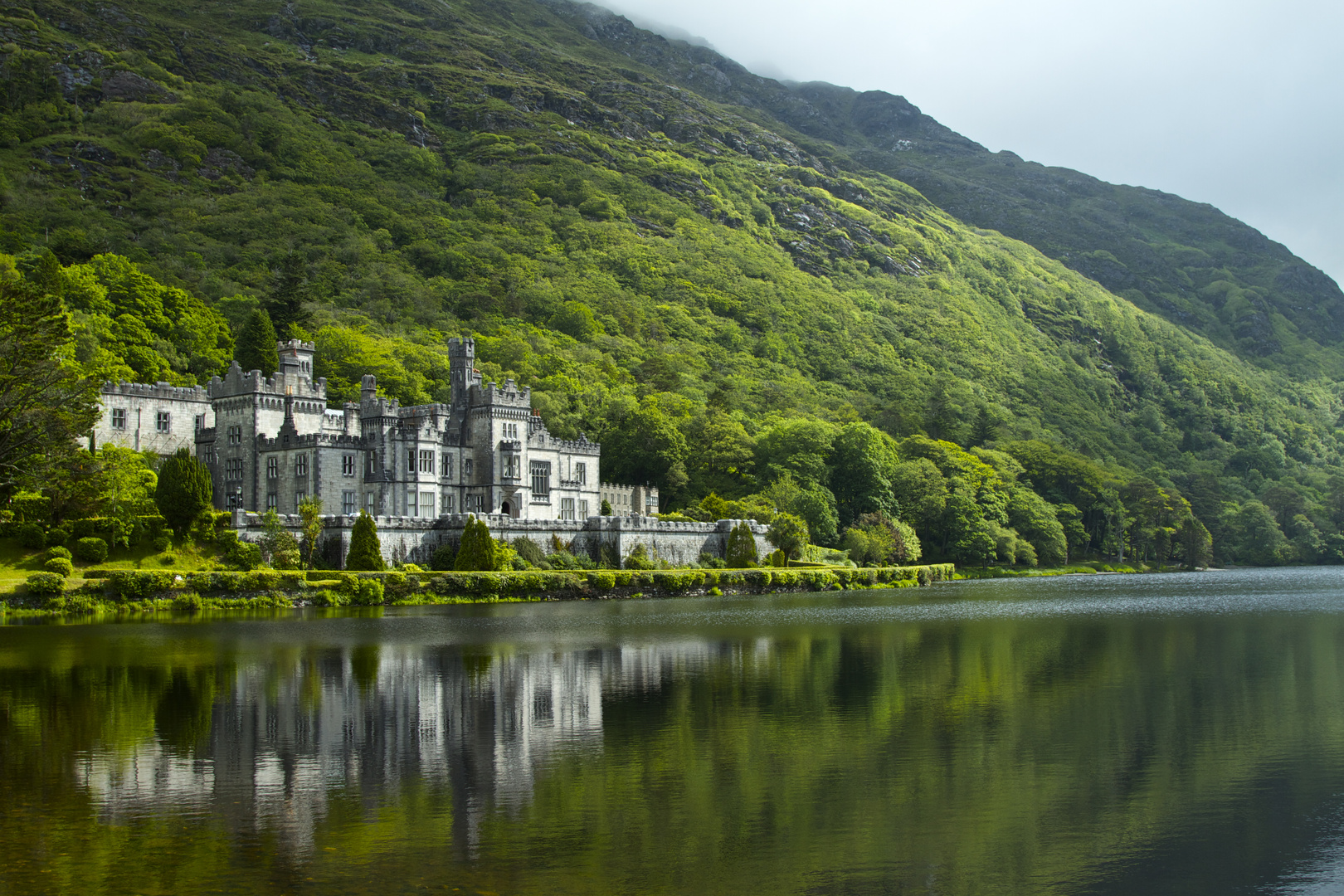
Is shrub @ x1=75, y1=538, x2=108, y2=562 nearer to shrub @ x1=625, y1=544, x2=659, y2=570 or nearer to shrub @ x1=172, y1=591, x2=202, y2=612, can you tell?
shrub @ x1=172, y1=591, x2=202, y2=612

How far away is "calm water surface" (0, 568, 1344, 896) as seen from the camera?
14.1 m

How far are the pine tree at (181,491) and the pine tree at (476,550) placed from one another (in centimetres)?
1434

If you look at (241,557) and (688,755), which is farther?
(241,557)

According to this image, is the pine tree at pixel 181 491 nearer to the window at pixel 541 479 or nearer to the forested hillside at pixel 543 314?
the forested hillside at pixel 543 314

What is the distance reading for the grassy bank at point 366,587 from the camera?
52.6 meters

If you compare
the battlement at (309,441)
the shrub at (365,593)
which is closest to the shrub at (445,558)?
the shrub at (365,593)

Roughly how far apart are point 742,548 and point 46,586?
152 feet

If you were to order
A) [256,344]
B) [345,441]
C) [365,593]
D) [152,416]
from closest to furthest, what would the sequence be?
[365,593]
[345,441]
[152,416]
[256,344]

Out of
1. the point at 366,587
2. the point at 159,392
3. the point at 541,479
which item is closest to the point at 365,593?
the point at 366,587

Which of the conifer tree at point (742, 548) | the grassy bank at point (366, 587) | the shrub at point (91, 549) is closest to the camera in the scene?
the grassy bank at point (366, 587)

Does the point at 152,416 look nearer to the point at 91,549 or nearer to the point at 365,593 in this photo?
the point at 91,549

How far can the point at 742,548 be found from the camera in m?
84.9

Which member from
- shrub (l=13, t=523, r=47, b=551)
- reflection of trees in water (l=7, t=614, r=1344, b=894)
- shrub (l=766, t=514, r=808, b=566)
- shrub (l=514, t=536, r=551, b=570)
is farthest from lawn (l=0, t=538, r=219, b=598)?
shrub (l=766, t=514, r=808, b=566)

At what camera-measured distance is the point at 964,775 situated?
18.5 metres
